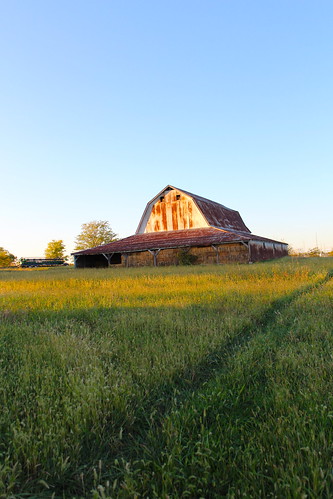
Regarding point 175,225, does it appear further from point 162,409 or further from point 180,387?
point 162,409

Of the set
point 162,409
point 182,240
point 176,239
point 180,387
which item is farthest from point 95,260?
point 162,409

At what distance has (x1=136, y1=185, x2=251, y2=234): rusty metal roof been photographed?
27.4 m

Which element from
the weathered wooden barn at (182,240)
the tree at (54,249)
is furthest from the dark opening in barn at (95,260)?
the tree at (54,249)

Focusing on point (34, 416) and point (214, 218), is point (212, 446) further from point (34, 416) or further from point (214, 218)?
point (214, 218)

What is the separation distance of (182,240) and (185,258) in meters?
1.66

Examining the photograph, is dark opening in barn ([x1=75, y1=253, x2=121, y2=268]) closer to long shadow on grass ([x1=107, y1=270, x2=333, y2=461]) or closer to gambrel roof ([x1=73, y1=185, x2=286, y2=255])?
gambrel roof ([x1=73, y1=185, x2=286, y2=255])

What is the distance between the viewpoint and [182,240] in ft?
80.3

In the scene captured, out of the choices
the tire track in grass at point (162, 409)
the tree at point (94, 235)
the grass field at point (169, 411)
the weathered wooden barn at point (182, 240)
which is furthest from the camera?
the tree at point (94, 235)

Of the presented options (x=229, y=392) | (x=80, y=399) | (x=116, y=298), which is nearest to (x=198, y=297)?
(x=116, y=298)

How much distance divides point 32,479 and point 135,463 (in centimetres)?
66

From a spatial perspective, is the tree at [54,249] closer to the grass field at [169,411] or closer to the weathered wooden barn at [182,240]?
the weathered wooden barn at [182,240]

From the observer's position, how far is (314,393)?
7.78ft

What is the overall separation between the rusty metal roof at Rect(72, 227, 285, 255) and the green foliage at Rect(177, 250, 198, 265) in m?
1.08

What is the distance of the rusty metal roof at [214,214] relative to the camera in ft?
89.8
